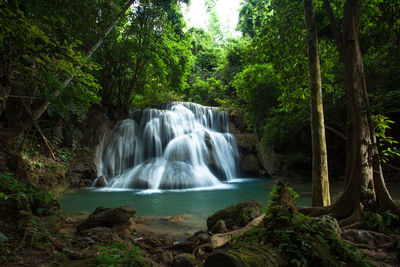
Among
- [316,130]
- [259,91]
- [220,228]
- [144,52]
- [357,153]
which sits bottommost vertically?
[220,228]

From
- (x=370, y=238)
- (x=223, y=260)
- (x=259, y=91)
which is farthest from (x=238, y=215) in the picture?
(x=259, y=91)

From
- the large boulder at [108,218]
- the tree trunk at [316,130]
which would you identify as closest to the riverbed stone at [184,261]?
the large boulder at [108,218]

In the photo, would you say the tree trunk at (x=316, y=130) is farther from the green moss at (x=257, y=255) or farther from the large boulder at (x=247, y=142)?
the large boulder at (x=247, y=142)

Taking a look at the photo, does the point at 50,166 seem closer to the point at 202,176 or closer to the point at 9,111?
the point at 9,111

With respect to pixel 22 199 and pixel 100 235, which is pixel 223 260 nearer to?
pixel 100 235

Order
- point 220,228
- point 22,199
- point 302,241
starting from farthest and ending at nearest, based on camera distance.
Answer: point 220,228, point 22,199, point 302,241

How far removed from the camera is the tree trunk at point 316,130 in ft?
13.7

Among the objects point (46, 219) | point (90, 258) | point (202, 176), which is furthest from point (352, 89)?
point (202, 176)

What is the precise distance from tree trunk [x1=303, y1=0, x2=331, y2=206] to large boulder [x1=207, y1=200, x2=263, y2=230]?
121 cm

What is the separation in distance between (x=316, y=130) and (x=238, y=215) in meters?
2.41

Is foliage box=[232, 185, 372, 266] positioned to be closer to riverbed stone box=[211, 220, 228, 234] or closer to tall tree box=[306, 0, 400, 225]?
tall tree box=[306, 0, 400, 225]

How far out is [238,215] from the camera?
4.69 m

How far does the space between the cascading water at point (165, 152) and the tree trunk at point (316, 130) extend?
8098 mm

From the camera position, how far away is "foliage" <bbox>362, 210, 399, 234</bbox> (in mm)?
3047
